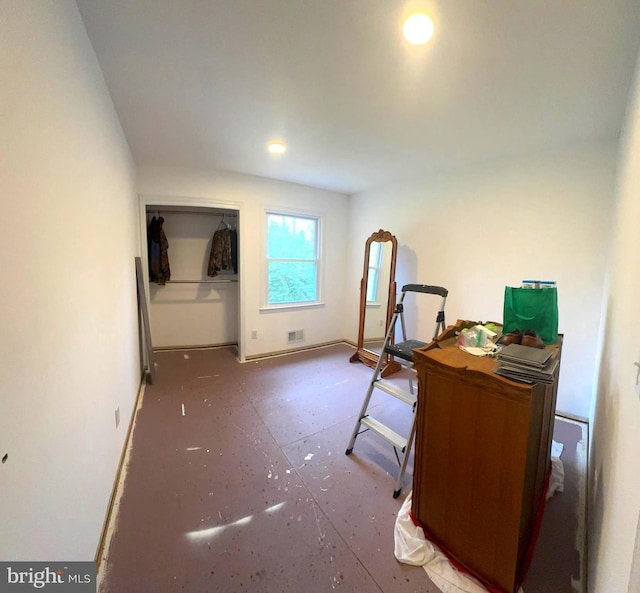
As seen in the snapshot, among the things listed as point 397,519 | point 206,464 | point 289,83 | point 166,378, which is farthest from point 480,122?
point 166,378

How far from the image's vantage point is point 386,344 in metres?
2.05

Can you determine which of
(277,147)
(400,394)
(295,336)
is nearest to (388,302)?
(295,336)

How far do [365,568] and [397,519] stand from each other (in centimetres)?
28

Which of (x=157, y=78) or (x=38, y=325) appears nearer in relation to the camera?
(x=38, y=325)

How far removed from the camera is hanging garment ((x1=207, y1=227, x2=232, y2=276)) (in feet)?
12.5

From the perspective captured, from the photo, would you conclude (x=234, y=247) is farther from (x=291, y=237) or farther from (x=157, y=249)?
(x=157, y=249)

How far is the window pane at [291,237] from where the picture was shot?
3666 mm

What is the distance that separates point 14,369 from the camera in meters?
0.67

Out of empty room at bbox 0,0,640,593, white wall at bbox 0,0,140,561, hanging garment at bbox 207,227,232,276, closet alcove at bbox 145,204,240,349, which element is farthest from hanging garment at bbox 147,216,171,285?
white wall at bbox 0,0,140,561

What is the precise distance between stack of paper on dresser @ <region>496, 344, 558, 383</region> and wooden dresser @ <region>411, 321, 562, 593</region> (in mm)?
34

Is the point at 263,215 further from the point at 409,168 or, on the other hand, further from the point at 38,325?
the point at 38,325

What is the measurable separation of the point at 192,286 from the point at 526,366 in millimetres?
3921

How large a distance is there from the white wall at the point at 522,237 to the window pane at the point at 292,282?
4.58 ft

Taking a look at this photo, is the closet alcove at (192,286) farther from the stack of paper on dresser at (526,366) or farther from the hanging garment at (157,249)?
the stack of paper on dresser at (526,366)
